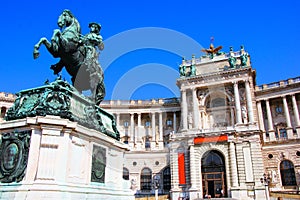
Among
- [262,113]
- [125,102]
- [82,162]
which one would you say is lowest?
[82,162]

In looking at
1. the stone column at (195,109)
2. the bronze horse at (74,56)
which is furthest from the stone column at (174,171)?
the bronze horse at (74,56)

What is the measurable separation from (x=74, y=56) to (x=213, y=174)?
3047 centimetres

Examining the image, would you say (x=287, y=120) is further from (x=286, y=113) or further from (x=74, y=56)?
(x=74, y=56)

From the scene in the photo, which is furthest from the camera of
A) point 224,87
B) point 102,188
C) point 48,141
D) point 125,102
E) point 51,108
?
point 125,102

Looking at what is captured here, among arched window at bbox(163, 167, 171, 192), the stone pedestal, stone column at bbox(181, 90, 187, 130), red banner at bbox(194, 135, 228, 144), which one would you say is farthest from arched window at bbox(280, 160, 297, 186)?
the stone pedestal

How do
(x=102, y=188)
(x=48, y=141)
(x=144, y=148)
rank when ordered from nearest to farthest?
(x=48, y=141) → (x=102, y=188) → (x=144, y=148)

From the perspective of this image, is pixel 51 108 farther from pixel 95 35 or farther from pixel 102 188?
pixel 95 35

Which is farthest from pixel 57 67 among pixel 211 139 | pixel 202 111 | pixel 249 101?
pixel 202 111

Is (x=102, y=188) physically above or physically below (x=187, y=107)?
below

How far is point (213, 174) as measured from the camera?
35406 mm

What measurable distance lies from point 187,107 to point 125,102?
41.4 feet

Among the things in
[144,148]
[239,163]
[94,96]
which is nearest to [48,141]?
[94,96]

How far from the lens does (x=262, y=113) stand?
1806 inches

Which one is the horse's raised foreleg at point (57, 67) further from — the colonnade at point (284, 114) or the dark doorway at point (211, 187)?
the colonnade at point (284, 114)
